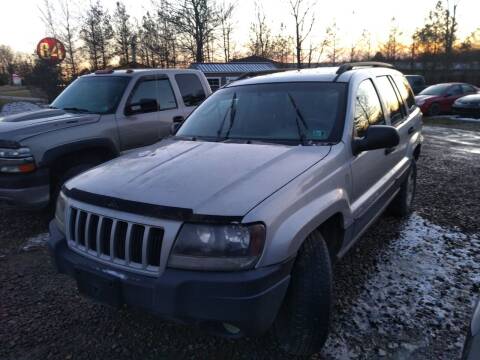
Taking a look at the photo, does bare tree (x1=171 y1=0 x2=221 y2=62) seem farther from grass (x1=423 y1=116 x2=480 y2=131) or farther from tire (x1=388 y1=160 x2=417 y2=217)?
tire (x1=388 y1=160 x2=417 y2=217)

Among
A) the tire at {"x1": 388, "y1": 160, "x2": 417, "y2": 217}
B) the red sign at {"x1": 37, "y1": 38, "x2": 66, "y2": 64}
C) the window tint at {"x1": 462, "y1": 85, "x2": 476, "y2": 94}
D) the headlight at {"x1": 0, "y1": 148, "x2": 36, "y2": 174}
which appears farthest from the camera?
the window tint at {"x1": 462, "y1": 85, "x2": 476, "y2": 94}

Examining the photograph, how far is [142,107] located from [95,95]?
0.69m

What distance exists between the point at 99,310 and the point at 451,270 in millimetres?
3056

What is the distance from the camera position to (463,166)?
25.3 ft

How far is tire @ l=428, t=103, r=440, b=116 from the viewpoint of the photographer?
55.9 ft

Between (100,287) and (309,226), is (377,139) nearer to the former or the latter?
(309,226)

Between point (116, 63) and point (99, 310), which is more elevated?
point (116, 63)

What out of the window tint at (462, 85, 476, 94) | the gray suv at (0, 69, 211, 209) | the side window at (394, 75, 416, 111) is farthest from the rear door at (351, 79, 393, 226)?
the window tint at (462, 85, 476, 94)

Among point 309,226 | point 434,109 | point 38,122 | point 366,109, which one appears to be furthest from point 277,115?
point 434,109

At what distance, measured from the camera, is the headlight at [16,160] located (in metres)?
4.20

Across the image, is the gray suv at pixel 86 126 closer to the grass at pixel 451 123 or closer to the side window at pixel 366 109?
the side window at pixel 366 109

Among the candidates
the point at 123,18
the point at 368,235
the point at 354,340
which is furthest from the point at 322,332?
the point at 123,18

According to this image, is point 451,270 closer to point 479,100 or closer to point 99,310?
point 99,310

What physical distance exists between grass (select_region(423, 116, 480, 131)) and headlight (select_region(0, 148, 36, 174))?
1389cm
